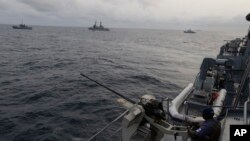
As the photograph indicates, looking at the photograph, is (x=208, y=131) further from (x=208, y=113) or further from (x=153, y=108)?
(x=153, y=108)

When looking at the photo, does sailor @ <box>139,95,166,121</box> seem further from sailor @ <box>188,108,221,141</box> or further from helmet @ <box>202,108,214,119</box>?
helmet @ <box>202,108,214,119</box>

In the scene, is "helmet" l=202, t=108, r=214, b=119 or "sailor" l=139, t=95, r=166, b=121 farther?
"sailor" l=139, t=95, r=166, b=121

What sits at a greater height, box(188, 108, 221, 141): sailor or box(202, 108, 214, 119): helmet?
box(202, 108, 214, 119): helmet

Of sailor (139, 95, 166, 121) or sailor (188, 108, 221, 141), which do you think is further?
sailor (139, 95, 166, 121)

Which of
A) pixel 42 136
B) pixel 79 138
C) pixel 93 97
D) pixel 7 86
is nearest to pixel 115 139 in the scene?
pixel 79 138

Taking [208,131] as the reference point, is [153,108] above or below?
above

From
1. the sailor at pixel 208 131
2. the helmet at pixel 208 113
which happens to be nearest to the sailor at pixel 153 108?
the sailor at pixel 208 131

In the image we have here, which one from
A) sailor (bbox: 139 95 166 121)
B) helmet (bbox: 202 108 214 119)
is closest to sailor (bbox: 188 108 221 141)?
helmet (bbox: 202 108 214 119)

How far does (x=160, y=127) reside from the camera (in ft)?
23.9

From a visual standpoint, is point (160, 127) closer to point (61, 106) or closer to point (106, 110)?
point (106, 110)

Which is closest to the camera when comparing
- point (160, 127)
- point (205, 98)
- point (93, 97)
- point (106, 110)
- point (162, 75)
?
point (160, 127)

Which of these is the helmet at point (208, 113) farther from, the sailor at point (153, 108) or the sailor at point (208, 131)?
the sailor at point (153, 108)

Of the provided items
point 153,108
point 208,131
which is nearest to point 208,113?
point 208,131

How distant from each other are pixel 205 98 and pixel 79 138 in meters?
6.10
